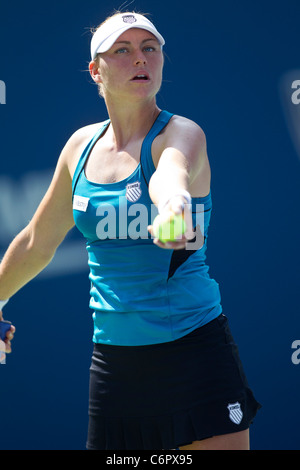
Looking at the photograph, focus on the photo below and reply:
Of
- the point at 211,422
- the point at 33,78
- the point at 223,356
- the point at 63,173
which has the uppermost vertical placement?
the point at 33,78

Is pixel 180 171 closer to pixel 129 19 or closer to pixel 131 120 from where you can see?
pixel 131 120

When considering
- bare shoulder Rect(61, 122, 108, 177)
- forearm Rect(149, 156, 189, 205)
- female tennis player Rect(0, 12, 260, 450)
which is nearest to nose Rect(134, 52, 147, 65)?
female tennis player Rect(0, 12, 260, 450)

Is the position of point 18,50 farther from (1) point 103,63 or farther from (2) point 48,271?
(1) point 103,63

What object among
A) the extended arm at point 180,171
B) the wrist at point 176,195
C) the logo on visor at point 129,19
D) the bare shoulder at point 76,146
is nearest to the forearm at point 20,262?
the bare shoulder at point 76,146

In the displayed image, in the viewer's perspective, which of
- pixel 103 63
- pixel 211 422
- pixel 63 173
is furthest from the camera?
pixel 63 173

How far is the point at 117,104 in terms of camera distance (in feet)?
7.93

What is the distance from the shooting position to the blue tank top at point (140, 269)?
2236 millimetres

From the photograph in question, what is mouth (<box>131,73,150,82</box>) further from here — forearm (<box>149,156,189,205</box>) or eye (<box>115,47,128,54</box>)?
forearm (<box>149,156,189,205</box>)

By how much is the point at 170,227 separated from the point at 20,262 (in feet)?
4.00

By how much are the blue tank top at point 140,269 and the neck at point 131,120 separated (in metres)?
0.04

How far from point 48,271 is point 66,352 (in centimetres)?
41

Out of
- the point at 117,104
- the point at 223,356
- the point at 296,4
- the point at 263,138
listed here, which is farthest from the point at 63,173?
the point at 296,4

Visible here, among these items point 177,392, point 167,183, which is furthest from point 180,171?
point 177,392

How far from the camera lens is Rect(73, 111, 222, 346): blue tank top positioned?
7.34 feet
